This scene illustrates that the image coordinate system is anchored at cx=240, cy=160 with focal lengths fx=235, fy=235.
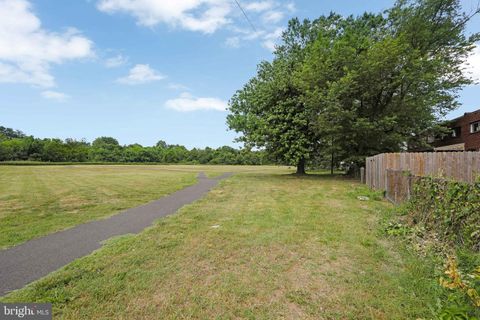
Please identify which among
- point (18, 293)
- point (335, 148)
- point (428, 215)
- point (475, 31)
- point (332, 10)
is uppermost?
point (332, 10)

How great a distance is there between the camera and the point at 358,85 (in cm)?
1499

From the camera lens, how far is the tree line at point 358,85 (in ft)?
48.2

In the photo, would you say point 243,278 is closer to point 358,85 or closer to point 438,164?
point 438,164

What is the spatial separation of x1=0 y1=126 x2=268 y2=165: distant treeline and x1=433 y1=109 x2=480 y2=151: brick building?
3064 centimetres

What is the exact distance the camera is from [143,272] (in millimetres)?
3211

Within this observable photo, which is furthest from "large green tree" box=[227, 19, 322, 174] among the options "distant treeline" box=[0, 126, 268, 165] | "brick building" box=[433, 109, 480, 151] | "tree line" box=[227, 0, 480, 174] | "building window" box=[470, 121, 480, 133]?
"distant treeline" box=[0, 126, 268, 165]

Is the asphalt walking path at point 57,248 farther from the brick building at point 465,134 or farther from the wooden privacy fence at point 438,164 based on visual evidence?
the brick building at point 465,134

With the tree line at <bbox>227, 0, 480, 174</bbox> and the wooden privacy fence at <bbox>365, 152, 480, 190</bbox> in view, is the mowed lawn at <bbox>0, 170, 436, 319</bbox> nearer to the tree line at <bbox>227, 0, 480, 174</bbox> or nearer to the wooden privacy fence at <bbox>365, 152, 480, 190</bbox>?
the wooden privacy fence at <bbox>365, 152, 480, 190</bbox>

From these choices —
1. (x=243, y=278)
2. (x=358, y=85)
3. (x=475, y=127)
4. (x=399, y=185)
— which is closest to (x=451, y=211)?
(x=243, y=278)

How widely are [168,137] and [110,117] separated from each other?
259 feet

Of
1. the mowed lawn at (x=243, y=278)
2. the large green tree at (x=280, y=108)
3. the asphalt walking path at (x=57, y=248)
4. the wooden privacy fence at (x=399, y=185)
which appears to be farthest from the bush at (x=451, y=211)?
the large green tree at (x=280, y=108)

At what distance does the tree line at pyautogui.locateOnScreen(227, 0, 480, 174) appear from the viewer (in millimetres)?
14680

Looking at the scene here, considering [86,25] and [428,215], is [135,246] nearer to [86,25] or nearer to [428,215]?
[428,215]

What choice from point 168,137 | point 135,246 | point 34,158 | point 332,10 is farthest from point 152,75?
point 168,137
